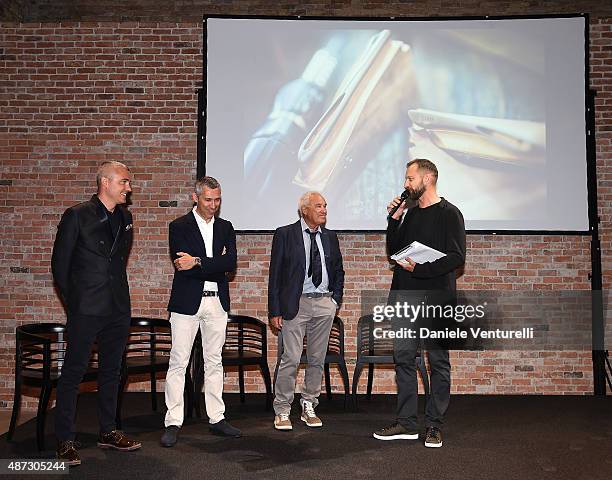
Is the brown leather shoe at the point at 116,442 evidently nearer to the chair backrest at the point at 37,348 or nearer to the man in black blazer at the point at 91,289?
the man in black blazer at the point at 91,289

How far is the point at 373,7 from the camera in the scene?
6820 millimetres

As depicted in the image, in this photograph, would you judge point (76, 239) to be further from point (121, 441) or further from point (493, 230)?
point (493, 230)

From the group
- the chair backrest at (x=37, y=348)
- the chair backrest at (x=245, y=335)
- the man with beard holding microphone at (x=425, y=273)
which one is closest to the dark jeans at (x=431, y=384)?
the man with beard holding microphone at (x=425, y=273)

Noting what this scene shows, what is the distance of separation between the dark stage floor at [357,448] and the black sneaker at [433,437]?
0.16 feet

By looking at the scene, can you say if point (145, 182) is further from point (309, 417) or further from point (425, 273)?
point (425, 273)

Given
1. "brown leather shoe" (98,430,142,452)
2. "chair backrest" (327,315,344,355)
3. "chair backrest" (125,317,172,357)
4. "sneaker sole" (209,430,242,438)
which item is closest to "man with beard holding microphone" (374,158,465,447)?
"sneaker sole" (209,430,242,438)

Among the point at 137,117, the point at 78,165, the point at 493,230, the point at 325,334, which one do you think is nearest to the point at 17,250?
the point at 78,165

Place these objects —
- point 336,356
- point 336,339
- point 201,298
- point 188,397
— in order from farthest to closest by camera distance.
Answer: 1. point 336,339
2. point 336,356
3. point 188,397
4. point 201,298

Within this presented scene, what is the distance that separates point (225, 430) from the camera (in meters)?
4.53

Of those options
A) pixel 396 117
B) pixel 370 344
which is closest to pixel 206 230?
pixel 370 344

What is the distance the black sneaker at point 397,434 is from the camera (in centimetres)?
440

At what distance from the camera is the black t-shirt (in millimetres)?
4137

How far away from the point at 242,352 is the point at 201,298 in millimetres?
1393

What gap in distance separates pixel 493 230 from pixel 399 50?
199 centimetres
